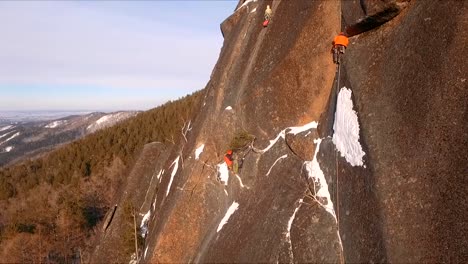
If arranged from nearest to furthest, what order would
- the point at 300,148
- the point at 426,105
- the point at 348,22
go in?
the point at 426,105
the point at 348,22
the point at 300,148

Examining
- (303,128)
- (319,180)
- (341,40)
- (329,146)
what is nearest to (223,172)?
(303,128)

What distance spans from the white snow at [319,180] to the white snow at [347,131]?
126 centimetres

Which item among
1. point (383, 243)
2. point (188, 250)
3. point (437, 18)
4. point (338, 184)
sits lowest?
point (188, 250)

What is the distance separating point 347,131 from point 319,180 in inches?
83.2

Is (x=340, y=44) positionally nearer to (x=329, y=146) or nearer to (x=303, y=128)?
(x=329, y=146)

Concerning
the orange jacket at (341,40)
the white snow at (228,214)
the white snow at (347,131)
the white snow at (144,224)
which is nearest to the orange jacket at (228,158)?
the white snow at (228,214)

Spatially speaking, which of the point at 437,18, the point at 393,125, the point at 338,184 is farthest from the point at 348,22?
the point at 338,184

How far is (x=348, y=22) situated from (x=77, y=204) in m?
48.5

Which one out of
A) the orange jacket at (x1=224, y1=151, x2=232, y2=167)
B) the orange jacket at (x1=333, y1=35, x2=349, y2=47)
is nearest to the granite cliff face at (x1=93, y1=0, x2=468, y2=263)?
the orange jacket at (x1=333, y1=35, x2=349, y2=47)

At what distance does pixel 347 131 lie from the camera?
11562mm

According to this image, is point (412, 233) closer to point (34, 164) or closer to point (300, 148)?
point (300, 148)

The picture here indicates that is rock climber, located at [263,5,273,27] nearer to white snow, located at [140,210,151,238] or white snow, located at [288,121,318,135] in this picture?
white snow, located at [288,121,318,135]

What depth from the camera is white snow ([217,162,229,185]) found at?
58.3 feet

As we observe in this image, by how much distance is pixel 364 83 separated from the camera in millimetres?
11328
